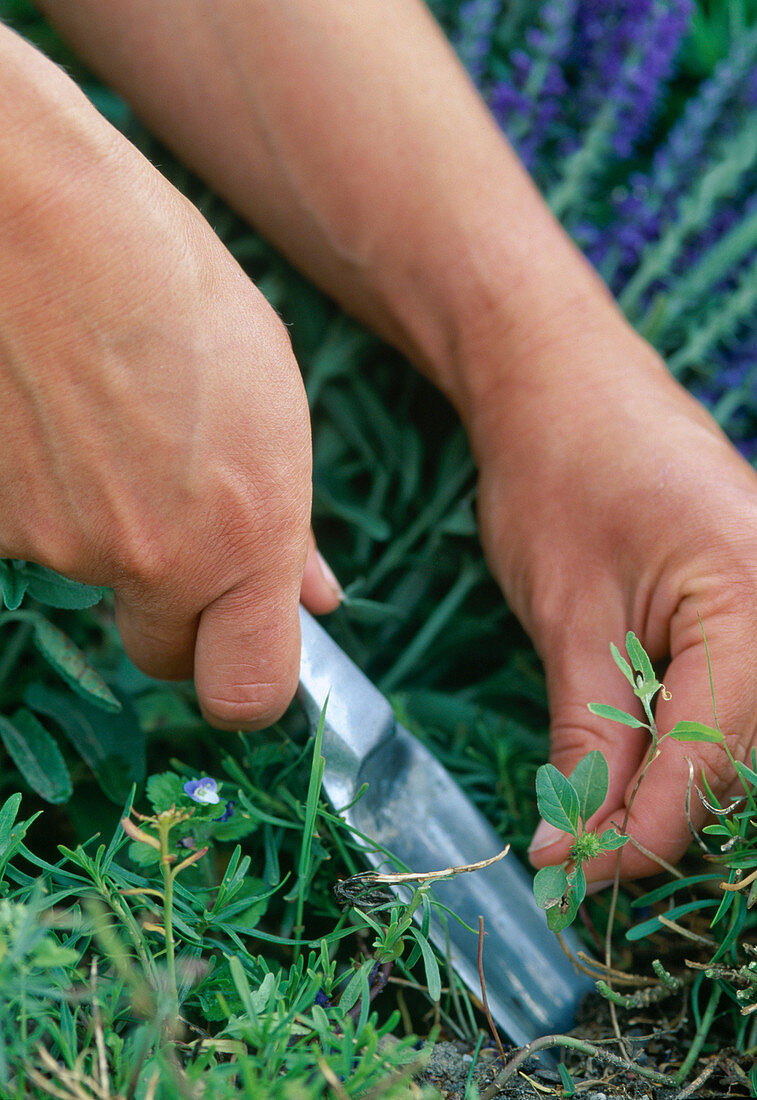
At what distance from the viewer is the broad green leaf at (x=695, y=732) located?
70 cm

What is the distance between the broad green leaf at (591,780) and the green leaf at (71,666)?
18.6 inches

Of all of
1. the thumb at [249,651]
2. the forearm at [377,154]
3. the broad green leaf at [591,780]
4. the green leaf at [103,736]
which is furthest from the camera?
the forearm at [377,154]

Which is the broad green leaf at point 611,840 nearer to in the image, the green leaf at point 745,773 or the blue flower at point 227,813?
the green leaf at point 745,773

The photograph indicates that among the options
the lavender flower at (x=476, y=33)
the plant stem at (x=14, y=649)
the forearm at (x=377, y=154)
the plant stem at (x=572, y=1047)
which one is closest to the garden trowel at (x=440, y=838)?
the plant stem at (x=572, y=1047)

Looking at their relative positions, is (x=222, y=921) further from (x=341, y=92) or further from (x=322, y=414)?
(x=341, y=92)

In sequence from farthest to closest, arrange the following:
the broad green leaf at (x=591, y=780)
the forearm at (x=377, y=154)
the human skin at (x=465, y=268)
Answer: the forearm at (x=377, y=154)
the human skin at (x=465, y=268)
the broad green leaf at (x=591, y=780)

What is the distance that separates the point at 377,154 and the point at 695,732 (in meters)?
0.93

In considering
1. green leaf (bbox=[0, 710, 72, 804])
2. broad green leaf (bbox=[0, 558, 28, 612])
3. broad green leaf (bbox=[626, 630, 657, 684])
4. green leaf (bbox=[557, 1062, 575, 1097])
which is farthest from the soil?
broad green leaf (bbox=[0, 558, 28, 612])

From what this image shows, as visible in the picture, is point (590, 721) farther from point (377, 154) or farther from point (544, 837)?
point (377, 154)

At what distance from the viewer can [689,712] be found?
0.90m

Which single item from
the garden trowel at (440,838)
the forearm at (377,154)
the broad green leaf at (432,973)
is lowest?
the garden trowel at (440,838)

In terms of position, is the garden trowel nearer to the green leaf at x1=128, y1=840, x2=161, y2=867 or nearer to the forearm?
the green leaf at x1=128, y1=840, x2=161, y2=867

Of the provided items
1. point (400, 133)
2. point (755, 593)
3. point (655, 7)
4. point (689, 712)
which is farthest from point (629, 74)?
point (689, 712)

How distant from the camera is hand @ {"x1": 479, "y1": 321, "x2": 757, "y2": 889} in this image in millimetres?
918
